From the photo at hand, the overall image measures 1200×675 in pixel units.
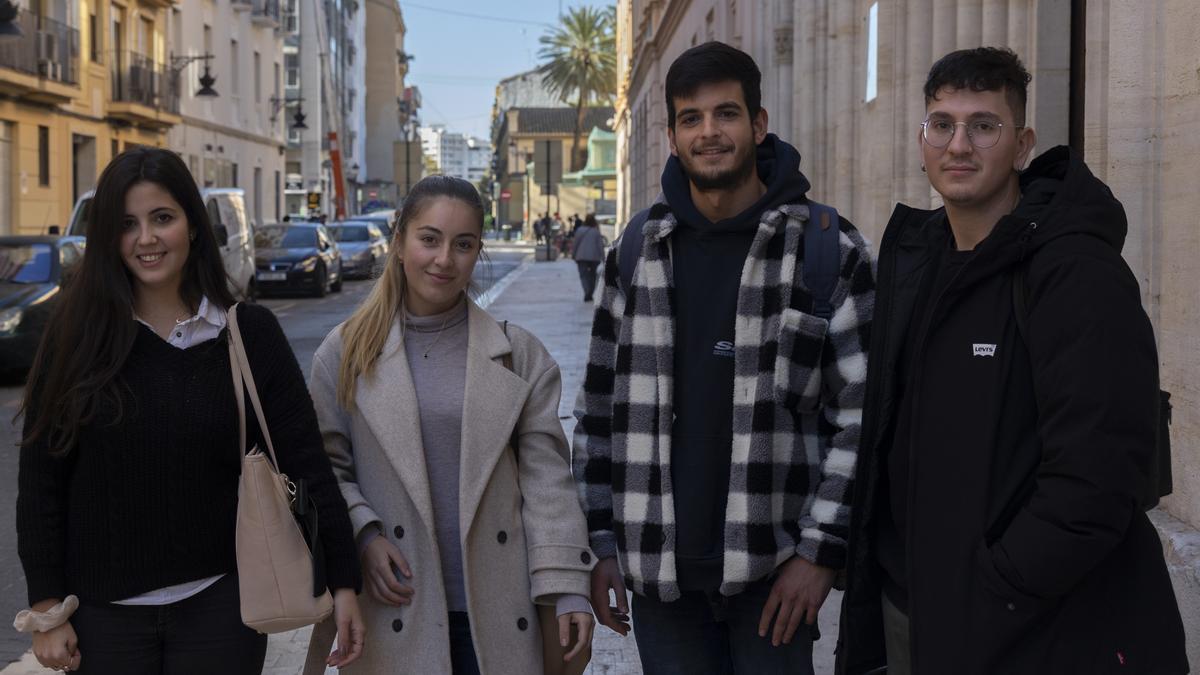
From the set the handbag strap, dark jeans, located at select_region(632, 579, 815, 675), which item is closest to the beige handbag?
the handbag strap

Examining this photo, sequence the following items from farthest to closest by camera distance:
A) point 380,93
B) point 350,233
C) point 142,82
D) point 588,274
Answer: point 380,93
point 350,233
point 142,82
point 588,274

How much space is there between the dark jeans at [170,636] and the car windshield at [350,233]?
35.8 metres

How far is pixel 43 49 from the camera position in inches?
1188

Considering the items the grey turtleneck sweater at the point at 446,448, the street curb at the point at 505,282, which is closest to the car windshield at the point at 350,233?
→ the street curb at the point at 505,282

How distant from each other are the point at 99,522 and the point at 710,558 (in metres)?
1.32

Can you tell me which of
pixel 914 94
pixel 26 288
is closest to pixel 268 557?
pixel 914 94

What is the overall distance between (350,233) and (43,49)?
10.3 metres

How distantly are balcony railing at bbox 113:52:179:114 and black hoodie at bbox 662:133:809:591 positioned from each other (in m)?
35.0

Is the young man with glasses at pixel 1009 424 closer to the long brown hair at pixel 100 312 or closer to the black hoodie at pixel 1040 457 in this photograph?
the black hoodie at pixel 1040 457

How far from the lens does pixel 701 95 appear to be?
3145 mm

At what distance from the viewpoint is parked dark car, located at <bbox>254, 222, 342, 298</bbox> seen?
28734mm

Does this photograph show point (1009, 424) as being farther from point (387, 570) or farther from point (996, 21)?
point (996, 21)

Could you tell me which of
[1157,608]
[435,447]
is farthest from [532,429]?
[1157,608]

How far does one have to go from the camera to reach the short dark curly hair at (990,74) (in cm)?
273
